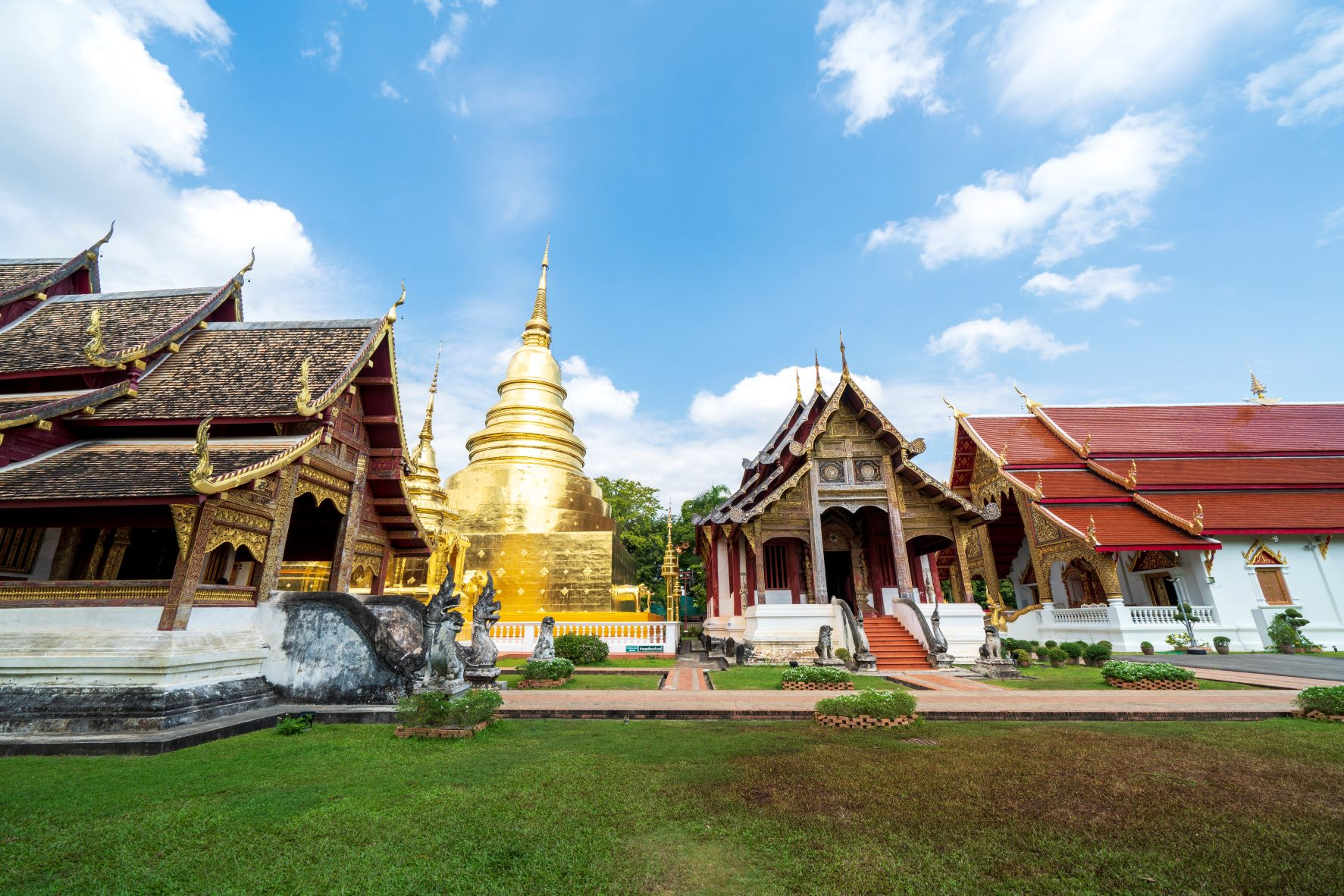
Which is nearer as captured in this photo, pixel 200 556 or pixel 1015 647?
pixel 200 556

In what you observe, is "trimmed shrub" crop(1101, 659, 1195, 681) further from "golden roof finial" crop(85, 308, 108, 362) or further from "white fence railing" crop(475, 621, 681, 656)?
"golden roof finial" crop(85, 308, 108, 362)

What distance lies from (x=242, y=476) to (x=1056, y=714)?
9652 millimetres

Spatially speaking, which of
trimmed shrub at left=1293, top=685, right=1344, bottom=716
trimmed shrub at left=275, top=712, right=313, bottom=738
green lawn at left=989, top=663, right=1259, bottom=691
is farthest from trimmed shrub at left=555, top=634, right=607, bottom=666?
trimmed shrub at left=1293, top=685, right=1344, bottom=716

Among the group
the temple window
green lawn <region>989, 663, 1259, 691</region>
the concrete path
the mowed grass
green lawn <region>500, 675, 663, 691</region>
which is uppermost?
the temple window

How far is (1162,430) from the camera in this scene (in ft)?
68.5

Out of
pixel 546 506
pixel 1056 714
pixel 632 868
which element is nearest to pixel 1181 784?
pixel 1056 714

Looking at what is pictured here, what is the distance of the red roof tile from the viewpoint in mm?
19578

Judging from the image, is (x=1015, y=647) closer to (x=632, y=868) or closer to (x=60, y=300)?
(x=632, y=868)

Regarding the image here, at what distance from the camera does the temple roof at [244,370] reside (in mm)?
7559

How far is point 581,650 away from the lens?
13.3 meters

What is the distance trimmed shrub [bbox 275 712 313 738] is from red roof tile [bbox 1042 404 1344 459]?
852 inches

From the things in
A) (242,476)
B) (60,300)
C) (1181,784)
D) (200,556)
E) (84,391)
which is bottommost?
(1181,784)

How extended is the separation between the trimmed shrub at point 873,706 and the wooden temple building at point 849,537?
7.04 meters

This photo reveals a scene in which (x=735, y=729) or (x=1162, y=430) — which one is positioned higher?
(x=1162, y=430)
